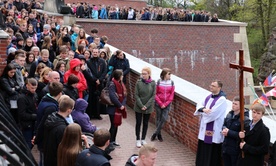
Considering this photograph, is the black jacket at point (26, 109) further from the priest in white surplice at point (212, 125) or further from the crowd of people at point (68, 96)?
the priest in white surplice at point (212, 125)

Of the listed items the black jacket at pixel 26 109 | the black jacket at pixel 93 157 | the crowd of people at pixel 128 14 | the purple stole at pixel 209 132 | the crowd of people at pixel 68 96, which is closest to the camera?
the black jacket at pixel 93 157

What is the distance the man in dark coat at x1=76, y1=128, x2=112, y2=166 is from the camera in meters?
4.76

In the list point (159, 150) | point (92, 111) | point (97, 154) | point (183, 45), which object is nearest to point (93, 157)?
point (97, 154)

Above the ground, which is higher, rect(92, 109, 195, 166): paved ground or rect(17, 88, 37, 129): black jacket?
rect(17, 88, 37, 129): black jacket

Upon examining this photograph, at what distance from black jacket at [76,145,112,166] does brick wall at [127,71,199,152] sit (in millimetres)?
4480

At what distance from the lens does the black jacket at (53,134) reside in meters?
5.70

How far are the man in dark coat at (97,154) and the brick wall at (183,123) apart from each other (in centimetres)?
442

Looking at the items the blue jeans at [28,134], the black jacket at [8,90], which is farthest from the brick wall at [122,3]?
the blue jeans at [28,134]

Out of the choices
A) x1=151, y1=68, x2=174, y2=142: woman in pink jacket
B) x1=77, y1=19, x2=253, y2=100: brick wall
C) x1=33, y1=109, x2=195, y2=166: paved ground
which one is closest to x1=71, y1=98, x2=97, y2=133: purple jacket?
x1=33, y1=109, x2=195, y2=166: paved ground

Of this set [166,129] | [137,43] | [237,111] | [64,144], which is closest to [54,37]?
[166,129]

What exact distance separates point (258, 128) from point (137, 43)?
1854 cm

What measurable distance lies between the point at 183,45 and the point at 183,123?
17.2 meters

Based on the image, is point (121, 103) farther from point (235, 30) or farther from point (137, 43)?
point (235, 30)

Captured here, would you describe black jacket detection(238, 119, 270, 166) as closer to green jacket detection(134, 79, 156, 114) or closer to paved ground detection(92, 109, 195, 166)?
paved ground detection(92, 109, 195, 166)
